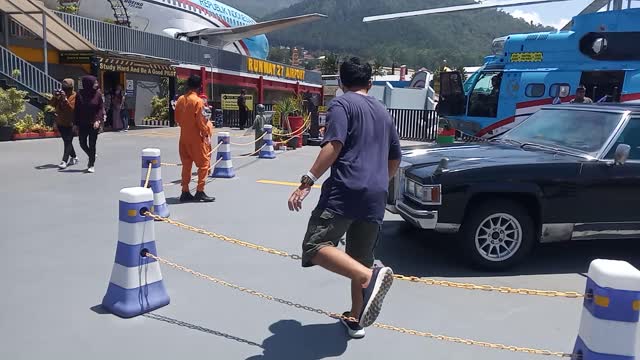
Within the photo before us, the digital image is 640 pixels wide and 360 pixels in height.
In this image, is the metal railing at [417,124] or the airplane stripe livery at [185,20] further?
the airplane stripe livery at [185,20]

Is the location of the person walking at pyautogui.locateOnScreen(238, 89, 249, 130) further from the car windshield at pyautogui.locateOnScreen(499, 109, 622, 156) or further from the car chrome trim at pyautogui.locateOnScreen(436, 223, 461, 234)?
the car chrome trim at pyautogui.locateOnScreen(436, 223, 461, 234)

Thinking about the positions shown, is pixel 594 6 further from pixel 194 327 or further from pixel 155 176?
pixel 194 327

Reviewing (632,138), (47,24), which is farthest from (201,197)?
(47,24)

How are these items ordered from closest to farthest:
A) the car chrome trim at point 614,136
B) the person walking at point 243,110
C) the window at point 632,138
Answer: the car chrome trim at point 614,136 → the window at point 632,138 → the person walking at point 243,110

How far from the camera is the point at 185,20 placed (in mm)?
45062

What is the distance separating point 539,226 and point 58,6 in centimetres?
3421

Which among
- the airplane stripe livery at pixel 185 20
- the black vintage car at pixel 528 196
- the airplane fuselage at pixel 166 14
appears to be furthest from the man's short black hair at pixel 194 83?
the airplane fuselage at pixel 166 14

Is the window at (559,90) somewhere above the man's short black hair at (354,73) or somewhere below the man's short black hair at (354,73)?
above

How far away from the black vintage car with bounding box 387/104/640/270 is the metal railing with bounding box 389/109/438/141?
16.5 metres

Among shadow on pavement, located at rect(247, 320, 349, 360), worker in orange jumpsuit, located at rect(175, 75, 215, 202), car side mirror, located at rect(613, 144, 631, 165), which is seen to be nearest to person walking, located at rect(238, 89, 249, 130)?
worker in orange jumpsuit, located at rect(175, 75, 215, 202)

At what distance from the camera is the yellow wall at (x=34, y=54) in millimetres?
19984

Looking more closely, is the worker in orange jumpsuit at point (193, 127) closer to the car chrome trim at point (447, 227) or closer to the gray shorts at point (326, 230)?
the car chrome trim at point (447, 227)

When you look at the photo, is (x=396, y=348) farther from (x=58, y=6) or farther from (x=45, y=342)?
(x=58, y=6)

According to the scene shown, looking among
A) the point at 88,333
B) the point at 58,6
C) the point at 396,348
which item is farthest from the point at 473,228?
the point at 58,6
